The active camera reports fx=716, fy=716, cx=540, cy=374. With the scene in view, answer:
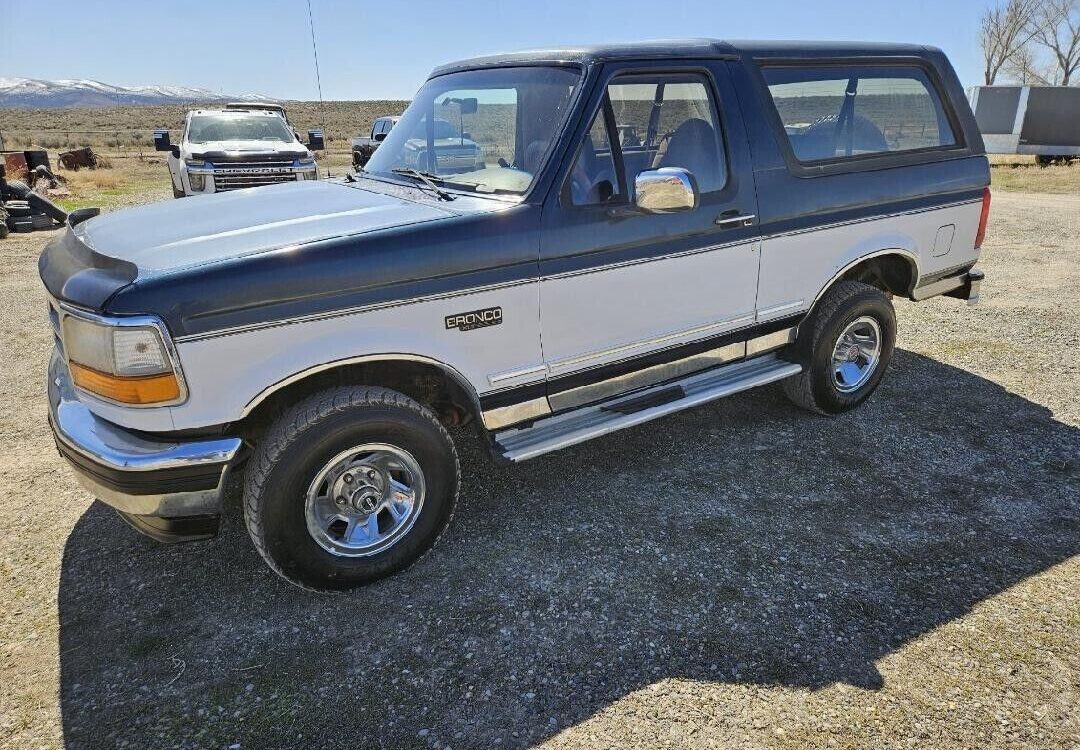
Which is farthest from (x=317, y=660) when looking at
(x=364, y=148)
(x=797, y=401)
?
(x=364, y=148)

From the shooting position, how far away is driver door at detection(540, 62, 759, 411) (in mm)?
3336

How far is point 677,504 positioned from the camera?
3840mm

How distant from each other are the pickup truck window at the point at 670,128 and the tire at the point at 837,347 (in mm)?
1265

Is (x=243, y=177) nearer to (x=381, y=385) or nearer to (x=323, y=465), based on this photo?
(x=381, y=385)

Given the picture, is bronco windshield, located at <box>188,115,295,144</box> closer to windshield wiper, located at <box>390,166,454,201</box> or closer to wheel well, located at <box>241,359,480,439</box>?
windshield wiper, located at <box>390,166,454,201</box>

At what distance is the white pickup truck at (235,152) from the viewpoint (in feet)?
39.2

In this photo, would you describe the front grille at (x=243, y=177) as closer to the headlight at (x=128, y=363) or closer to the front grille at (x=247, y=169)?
the front grille at (x=247, y=169)

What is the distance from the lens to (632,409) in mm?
3756

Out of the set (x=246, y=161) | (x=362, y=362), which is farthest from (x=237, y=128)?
(x=362, y=362)

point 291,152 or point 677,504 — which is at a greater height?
point 291,152

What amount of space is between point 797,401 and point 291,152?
10.6 m

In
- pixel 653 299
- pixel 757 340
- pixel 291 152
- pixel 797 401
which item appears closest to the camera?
pixel 653 299

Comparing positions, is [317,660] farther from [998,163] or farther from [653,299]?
[998,163]

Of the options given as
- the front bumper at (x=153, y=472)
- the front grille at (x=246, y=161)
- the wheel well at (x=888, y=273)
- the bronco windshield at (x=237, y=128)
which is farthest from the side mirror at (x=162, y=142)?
the wheel well at (x=888, y=273)
